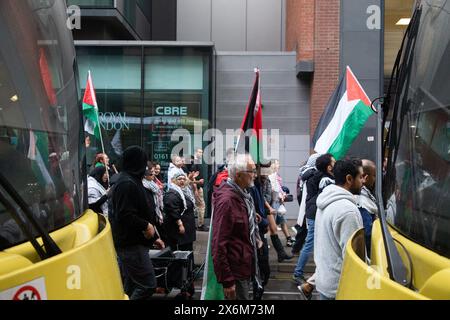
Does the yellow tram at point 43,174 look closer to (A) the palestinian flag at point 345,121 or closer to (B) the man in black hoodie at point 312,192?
(A) the palestinian flag at point 345,121

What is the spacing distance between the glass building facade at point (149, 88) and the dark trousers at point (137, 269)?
968 cm

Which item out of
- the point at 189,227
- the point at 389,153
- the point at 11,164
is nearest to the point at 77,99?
the point at 11,164

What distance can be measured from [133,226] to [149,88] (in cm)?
1027

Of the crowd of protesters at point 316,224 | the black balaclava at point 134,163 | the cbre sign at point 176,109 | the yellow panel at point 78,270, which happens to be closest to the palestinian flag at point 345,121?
the crowd of protesters at point 316,224

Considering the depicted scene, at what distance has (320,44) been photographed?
1445cm

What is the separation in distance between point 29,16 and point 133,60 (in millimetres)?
13026

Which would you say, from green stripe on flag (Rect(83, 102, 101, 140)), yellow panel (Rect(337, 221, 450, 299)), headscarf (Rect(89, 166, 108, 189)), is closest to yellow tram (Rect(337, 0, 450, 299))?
yellow panel (Rect(337, 221, 450, 299))

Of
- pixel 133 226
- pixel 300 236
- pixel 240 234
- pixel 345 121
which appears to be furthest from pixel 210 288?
pixel 300 236

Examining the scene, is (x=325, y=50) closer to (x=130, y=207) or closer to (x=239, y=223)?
(x=130, y=207)

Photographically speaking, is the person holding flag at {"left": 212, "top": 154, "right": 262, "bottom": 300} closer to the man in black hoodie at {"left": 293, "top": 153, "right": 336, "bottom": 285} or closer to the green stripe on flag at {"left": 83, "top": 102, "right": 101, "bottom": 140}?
the man in black hoodie at {"left": 293, "top": 153, "right": 336, "bottom": 285}

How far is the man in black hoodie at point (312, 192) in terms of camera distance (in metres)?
7.32

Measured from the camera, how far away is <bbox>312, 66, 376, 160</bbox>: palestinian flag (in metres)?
6.86

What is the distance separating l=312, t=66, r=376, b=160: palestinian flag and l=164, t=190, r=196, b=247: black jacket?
6.54 ft
